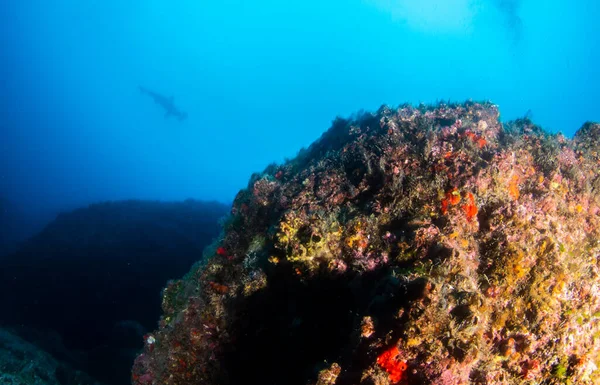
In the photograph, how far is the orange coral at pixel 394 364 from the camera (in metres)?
3.86

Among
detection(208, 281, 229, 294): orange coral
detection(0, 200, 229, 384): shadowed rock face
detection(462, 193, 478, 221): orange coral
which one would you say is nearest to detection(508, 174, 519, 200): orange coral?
detection(462, 193, 478, 221): orange coral

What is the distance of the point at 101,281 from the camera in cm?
1587

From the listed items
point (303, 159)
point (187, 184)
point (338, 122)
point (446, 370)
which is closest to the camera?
point (446, 370)

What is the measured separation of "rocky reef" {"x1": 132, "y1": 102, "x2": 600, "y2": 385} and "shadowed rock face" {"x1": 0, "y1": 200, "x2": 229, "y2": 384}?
8274mm

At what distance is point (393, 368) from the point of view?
3.86 m

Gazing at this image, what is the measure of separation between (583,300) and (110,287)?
57.6 ft

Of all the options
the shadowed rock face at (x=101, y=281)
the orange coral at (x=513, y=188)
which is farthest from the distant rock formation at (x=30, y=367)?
the orange coral at (x=513, y=188)

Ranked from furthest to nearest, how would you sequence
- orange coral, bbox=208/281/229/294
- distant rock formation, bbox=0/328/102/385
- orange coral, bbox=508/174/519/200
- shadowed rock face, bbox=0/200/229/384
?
shadowed rock face, bbox=0/200/229/384 → distant rock formation, bbox=0/328/102/385 → orange coral, bbox=208/281/229/294 → orange coral, bbox=508/174/519/200

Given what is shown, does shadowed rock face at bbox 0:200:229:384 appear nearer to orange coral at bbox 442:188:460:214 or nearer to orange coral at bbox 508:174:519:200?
orange coral at bbox 442:188:460:214

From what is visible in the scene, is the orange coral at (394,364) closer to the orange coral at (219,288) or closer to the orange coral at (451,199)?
the orange coral at (451,199)

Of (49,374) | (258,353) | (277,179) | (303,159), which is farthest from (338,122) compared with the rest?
(49,374)

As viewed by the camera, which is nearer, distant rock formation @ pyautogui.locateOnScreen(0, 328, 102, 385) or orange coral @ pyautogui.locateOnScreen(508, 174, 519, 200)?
orange coral @ pyautogui.locateOnScreen(508, 174, 519, 200)

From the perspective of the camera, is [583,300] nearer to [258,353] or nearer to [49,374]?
[258,353]

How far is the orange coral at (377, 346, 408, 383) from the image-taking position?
386 centimetres
